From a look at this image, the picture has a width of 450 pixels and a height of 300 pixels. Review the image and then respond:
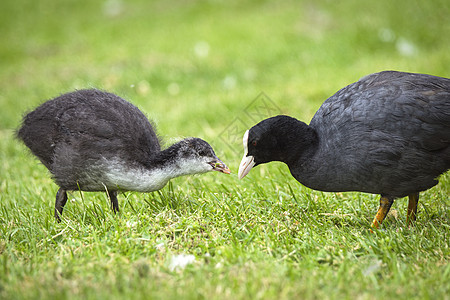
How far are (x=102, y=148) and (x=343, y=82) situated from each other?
16.3 ft

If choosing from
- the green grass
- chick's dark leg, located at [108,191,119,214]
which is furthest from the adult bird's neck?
chick's dark leg, located at [108,191,119,214]

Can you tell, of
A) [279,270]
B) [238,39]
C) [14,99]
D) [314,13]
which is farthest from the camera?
[314,13]

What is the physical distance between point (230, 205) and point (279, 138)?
0.68m

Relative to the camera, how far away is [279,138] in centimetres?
352

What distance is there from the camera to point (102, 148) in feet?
11.9

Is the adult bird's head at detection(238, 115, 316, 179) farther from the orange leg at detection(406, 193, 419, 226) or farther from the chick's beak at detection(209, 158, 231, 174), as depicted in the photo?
the orange leg at detection(406, 193, 419, 226)

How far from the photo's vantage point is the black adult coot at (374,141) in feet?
10.7

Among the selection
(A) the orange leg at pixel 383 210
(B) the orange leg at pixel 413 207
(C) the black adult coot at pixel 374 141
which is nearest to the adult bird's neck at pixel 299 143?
(C) the black adult coot at pixel 374 141

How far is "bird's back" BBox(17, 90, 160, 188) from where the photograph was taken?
3.65 metres

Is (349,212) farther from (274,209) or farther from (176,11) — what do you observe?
(176,11)

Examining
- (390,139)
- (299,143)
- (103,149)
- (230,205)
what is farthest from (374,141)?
(103,149)

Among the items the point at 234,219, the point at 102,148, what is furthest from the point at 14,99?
the point at 234,219

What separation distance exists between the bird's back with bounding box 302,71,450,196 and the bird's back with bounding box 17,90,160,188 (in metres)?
1.51

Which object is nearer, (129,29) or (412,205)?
(412,205)
